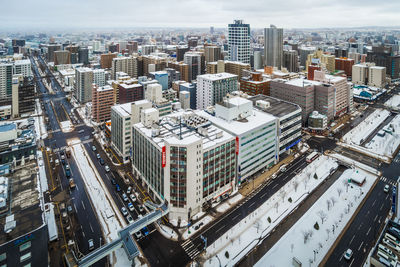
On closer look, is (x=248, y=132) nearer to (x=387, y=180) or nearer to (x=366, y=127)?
(x=387, y=180)

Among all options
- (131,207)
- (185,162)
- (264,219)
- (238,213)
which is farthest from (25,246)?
(264,219)

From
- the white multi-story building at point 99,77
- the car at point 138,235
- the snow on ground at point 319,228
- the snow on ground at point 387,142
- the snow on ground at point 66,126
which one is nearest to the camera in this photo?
the snow on ground at point 319,228

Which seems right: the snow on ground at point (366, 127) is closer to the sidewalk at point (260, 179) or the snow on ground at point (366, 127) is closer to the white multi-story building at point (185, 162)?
the sidewalk at point (260, 179)

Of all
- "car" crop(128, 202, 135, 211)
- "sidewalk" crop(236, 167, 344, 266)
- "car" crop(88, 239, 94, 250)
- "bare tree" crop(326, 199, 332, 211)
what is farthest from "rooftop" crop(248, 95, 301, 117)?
"car" crop(88, 239, 94, 250)

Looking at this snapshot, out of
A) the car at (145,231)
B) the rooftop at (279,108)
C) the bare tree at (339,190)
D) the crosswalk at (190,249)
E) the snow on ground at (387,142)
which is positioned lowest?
the crosswalk at (190,249)

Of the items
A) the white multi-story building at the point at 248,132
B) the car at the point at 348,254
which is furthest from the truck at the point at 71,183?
the car at the point at 348,254

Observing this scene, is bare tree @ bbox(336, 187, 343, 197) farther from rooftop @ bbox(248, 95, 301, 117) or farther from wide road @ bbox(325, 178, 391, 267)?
rooftop @ bbox(248, 95, 301, 117)

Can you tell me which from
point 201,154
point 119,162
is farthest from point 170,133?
point 119,162
